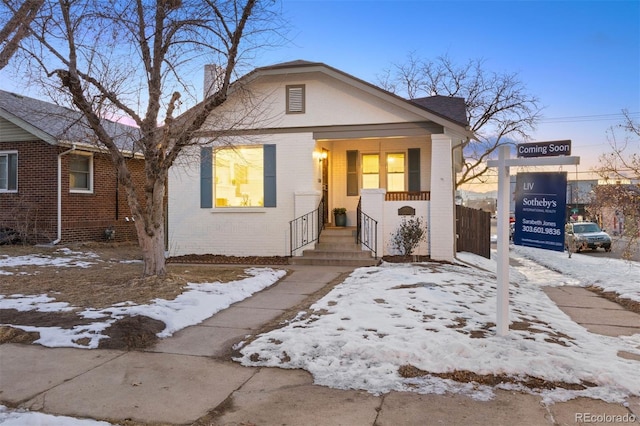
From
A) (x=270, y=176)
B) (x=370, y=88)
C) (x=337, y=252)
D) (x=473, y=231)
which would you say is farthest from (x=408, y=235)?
(x=473, y=231)

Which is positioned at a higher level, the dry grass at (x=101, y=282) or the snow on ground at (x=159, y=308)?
the dry grass at (x=101, y=282)

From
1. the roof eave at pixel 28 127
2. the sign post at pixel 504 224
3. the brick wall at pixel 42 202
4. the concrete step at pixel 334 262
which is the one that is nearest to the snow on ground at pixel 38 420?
the sign post at pixel 504 224

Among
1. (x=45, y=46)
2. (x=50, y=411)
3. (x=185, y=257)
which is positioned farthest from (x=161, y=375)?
(x=185, y=257)

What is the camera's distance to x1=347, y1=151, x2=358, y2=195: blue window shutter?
49.5ft

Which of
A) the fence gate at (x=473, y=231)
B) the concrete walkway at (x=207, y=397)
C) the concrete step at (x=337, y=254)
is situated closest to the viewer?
the concrete walkway at (x=207, y=397)

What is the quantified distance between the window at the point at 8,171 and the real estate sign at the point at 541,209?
1645cm

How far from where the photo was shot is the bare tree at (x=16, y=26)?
6.55 meters

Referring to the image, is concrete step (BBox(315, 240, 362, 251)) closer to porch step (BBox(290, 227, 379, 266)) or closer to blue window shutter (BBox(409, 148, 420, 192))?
porch step (BBox(290, 227, 379, 266))

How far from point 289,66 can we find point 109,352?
9640 millimetres

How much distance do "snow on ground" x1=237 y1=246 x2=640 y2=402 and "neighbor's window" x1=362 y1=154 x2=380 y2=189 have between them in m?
7.22

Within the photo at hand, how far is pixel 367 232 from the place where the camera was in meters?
12.9

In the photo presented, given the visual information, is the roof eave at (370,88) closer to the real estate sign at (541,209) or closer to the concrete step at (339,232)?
the concrete step at (339,232)

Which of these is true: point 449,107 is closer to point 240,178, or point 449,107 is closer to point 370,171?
point 370,171

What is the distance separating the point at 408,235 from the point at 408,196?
1.39m
